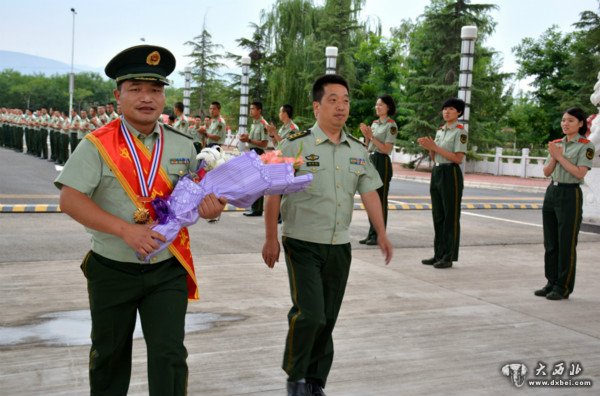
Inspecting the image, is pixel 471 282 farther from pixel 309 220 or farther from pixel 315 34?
pixel 315 34

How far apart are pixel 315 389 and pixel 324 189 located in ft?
3.53

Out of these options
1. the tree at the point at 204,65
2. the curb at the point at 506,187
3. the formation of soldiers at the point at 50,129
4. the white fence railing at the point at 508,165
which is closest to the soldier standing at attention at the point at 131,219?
the formation of soldiers at the point at 50,129

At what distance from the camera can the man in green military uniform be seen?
12.0ft

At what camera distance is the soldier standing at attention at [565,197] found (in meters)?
6.28

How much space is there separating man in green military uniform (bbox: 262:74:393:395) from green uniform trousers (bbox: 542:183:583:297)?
10.2ft

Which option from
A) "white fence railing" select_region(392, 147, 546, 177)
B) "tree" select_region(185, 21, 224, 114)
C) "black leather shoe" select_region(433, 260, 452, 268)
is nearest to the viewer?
"black leather shoe" select_region(433, 260, 452, 268)

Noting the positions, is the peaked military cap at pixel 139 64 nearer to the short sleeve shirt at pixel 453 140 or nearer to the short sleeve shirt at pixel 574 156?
the short sleeve shirt at pixel 574 156

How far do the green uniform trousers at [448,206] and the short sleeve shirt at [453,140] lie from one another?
5.3 inches

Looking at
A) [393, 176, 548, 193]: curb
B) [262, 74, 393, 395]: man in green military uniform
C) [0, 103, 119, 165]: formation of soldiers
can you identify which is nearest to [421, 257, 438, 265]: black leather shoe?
[262, 74, 393, 395]: man in green military uniform

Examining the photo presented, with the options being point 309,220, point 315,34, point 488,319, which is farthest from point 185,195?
point 315,34

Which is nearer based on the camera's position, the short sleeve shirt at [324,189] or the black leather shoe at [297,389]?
the black leather shoe at [297,389]

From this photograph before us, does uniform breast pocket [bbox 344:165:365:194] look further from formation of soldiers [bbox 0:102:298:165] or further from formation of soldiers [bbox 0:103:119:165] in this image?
formation of soldiers [bbox 0:103:119:165]

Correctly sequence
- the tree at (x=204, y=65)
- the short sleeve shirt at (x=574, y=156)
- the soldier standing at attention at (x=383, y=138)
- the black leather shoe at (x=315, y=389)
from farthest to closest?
the tree at (x=204, y=65) < the soldier standing at attention at (x=383, y=138) < the short sleeve shirt at (x=574, y=156) < the black leather shoe at (x=315, y=389)

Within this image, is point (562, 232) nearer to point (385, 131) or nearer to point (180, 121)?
point (385, 131)
